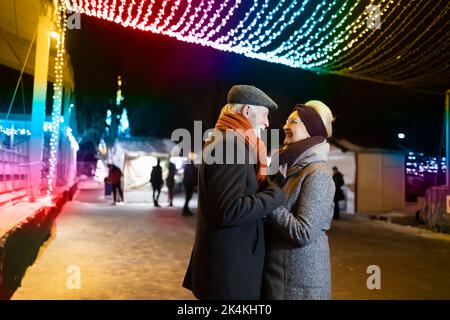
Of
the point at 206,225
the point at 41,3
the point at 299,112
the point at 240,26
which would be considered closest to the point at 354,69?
the point at 240,26

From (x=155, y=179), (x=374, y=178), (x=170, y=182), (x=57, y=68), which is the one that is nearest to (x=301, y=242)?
(x=57, y=68)

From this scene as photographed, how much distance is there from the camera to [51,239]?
820 centimetres

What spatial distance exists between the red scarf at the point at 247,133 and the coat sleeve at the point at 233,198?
16 cm

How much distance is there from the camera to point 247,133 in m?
2.24

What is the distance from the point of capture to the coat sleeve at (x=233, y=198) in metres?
2.04

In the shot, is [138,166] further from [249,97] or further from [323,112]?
[249,97]

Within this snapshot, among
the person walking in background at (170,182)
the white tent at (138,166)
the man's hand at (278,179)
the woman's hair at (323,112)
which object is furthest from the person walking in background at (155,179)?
the woman's hair at (323,112)

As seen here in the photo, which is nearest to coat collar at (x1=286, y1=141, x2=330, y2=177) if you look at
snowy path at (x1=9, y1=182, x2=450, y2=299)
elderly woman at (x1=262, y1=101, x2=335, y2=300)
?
elderly woman at (x1=262, y1=101, x2=335, y2=300)

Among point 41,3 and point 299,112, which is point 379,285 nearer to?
point 299,112

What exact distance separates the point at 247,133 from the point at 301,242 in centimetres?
63

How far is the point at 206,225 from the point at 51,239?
6916mm

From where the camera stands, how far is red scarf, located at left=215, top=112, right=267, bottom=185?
2225mm

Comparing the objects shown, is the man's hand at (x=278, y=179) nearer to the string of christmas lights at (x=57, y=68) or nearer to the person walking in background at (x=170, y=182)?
the string of christmas lights at (x=57, y=68)

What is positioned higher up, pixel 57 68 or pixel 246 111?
pixel 57 68
